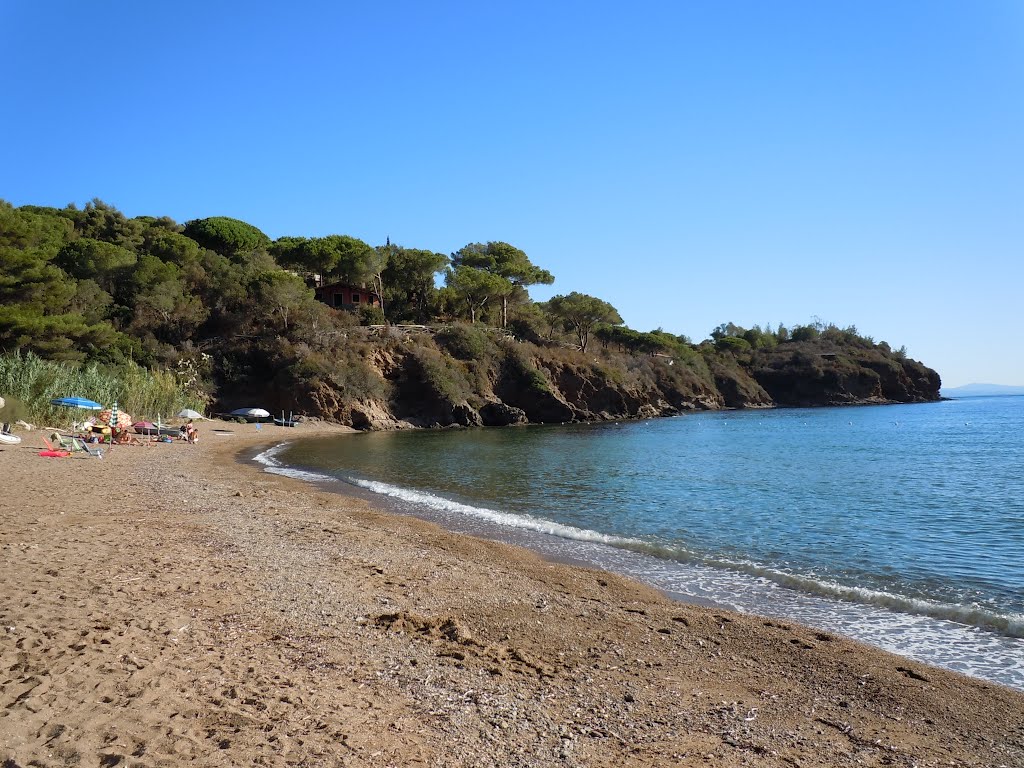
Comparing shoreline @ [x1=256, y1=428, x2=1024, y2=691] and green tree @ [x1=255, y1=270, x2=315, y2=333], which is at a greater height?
green tree @ [x1=255, y1=270, x2=315, y2=333]

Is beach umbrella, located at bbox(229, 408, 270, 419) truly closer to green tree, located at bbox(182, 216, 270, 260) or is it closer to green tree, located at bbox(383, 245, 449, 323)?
green tree, located at bbox(383, 245, 449, 323)

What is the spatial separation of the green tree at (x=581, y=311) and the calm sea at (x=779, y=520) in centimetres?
4718

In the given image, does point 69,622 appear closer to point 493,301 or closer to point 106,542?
point 106,542

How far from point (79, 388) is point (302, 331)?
78.1 feet

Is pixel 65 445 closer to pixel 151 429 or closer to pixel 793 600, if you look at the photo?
pixel 151 429

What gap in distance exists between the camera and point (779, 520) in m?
15.0

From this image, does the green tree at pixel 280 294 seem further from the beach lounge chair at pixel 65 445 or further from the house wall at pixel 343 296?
the beach lounge chair at pixel 65 445

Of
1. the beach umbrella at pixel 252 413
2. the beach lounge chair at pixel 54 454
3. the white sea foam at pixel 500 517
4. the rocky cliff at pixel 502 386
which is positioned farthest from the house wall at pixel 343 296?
the white sea foam at pixel 500 517

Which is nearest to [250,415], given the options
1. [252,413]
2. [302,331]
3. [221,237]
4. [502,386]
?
[252,413]

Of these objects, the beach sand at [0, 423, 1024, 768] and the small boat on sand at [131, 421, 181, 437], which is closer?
the beach sand at [0, 423, 1024, 768]

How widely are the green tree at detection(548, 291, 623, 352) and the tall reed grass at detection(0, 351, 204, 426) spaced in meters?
47.1

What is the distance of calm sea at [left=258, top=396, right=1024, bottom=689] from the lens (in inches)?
337

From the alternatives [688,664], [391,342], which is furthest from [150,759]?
[391,342]

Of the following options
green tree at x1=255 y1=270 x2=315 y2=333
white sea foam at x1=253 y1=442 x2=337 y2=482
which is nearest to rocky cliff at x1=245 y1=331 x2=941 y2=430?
green tree at x1=255 y1=270 x2=315 y2=333
